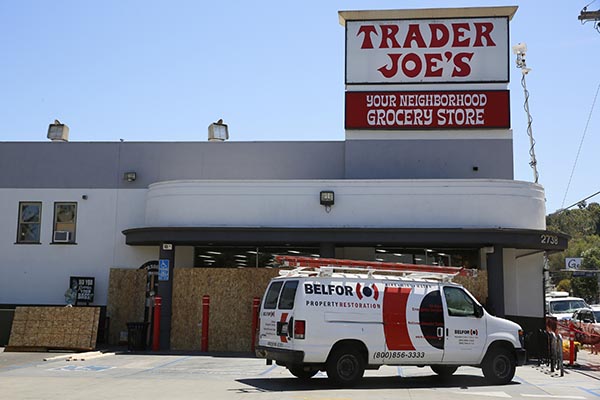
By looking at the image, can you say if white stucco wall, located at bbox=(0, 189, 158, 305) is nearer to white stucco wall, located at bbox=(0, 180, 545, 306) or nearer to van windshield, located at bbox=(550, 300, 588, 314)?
white stucco wall, located at bbox=(0, 180, 545, 306)

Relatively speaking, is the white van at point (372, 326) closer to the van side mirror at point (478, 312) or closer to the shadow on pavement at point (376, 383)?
the van side mirror at point (478, 312)

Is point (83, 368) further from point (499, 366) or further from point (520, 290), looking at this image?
point (520, 290)

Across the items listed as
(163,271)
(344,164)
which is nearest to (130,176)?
(163,271)

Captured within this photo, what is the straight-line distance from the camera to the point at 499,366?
1516 centimetres

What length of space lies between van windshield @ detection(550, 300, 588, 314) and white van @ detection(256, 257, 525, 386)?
25.1m

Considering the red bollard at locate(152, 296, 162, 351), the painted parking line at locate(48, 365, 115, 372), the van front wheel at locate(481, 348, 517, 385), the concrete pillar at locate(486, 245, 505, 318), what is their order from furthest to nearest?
1. the red bollard at locate(152, 296, 162, 351)
2. the concrete pillar at locate(486, 245, 505, 318)
3. the painted parking line at locate(48, 365, 115, 372)
4. the van front wheel at locate(481, 348, 517, 385)

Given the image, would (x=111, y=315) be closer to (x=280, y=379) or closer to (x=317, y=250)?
(x=317, y=250)

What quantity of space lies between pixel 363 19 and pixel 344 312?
50.8 feet

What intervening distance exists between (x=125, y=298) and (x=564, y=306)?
80.3 ft

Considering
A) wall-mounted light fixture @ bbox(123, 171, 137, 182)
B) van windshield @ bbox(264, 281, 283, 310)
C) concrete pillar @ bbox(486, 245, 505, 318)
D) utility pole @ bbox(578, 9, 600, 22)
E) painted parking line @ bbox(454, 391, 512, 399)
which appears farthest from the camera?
utility pole @ bbox(578, 9, 600, 22)

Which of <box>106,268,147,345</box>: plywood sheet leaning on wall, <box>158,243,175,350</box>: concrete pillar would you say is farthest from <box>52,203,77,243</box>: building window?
<box>158,243,175,350</box>: concrete pillar

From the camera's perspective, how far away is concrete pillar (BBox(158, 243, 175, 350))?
877 inches

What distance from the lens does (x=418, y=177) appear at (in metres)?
25.5

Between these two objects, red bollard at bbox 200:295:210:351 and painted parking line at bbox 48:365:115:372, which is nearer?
painted parking line at bbox 48:365:115:372
